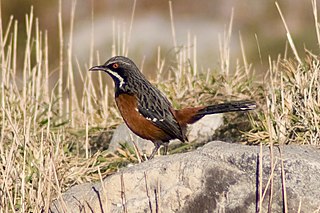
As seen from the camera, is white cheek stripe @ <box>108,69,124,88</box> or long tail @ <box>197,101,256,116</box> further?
white cheek stripe @ <box>108,69,124,88</box>

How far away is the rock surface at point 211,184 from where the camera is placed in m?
5.66

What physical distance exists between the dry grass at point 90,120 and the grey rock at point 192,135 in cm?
29

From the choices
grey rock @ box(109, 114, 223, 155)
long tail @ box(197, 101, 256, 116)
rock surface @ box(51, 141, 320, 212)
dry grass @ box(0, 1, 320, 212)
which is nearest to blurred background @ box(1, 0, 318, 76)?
dry grass @ box(0, 1, 320, 212)

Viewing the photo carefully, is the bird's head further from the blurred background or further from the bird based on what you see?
the blurred background

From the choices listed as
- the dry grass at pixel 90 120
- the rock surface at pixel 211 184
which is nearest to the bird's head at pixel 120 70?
the dry grass at pixel 90 120

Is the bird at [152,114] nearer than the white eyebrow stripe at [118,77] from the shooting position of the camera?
Yes

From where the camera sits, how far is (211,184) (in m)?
5.78

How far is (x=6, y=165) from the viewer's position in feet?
21.0

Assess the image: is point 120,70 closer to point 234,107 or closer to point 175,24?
point 234,107

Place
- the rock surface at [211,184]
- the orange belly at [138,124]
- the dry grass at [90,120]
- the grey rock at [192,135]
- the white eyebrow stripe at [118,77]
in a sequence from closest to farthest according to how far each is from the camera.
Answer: the rock surface at [211,184], the dry grass at [90,120], the orange belly at [138,124], the white eyebrow stripe at [118,77], the grey rock at [192,135]

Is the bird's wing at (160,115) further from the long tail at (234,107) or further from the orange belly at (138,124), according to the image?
the long tail at (234,107)

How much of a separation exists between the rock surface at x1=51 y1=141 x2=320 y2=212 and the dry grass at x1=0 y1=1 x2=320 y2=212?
9.7 inches

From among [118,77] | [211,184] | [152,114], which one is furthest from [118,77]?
[211,184]

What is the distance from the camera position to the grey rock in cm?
799
